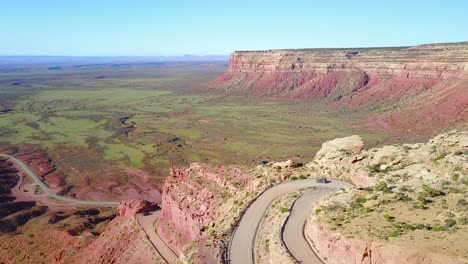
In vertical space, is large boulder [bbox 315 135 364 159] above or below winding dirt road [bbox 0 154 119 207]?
above

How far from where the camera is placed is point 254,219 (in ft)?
118

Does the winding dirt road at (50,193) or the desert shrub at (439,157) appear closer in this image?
the desert shrub at (439,157)

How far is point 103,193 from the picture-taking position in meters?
90.1

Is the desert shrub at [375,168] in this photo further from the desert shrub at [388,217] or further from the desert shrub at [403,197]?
the desert shrub at [388,217]

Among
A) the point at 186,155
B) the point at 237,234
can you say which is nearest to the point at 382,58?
the point at 186,155

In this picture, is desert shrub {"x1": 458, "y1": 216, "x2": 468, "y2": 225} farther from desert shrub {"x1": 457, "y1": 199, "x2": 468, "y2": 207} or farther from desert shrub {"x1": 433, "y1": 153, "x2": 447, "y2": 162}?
desert shrub {"x1": 433, "y1": 153, "x2": 447, "y2": 162}

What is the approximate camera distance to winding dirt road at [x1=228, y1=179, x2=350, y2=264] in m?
30.5

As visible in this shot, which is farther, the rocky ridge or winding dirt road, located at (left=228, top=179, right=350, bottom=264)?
winding dirt road, located at (left=228, top=179, right=350, bottom=264)

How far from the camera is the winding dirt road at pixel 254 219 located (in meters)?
30.5

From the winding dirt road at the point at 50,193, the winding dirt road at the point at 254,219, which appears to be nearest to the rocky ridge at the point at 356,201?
the winding dirt road at the point at 254,219

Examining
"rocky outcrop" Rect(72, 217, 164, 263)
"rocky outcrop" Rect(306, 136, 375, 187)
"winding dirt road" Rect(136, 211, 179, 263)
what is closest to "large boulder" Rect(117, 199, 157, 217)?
"winding dirt road" Rect(136, 211, 179, 263)

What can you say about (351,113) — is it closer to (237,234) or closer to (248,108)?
(248,108)

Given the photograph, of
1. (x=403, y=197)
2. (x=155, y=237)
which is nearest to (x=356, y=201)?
(x=403, y=197)

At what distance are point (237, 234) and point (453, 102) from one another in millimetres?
130917
